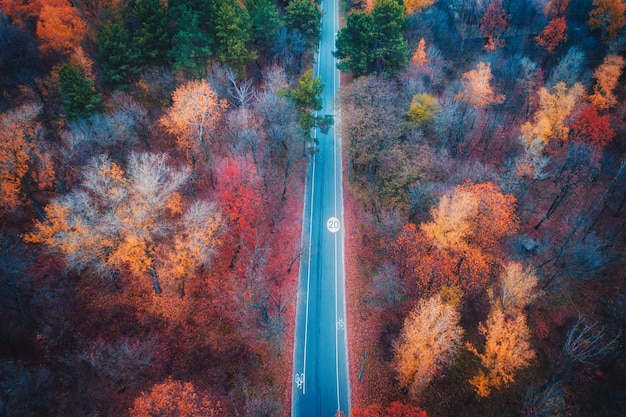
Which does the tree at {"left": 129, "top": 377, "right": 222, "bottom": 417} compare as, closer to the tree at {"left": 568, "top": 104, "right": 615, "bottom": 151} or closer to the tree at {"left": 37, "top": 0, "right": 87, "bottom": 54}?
the tree at {"left": 37, "top": 0, "right": 87, "bottom": 54}

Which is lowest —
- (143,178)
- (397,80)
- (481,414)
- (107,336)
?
(481,414)

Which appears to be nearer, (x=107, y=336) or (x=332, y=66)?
(x=107, y=336)

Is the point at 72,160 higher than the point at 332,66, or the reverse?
the point at 332,66

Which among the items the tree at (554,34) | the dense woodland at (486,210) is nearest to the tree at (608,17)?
the dense woodland at (486,210)

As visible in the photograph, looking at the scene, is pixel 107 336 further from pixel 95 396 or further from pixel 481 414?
pixel 481 414

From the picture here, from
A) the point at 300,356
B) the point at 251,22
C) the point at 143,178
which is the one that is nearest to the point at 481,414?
the point at 300,356

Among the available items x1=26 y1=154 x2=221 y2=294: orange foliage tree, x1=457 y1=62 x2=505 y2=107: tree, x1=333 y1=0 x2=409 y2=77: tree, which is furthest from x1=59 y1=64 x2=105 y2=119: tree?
x1=457 y1=62 x2=505 y2=107: tree
